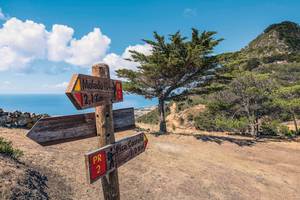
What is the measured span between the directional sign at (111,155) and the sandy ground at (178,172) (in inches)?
128

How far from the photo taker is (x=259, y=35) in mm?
66625

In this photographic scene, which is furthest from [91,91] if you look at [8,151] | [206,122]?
[206,122]

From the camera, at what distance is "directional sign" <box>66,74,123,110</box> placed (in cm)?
267

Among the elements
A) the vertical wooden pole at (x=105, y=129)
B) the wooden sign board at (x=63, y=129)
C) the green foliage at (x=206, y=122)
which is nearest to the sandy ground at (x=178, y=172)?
the vertical wooden pole at (x=105, y=129)

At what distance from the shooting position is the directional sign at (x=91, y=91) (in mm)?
2666

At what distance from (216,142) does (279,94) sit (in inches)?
311

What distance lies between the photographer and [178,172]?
8.83m

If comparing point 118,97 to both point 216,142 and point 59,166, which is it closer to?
point 59,166

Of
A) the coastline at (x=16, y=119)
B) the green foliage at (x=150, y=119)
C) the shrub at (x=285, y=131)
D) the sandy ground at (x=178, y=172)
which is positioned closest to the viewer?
the sandy ground at (x=178, y=172)

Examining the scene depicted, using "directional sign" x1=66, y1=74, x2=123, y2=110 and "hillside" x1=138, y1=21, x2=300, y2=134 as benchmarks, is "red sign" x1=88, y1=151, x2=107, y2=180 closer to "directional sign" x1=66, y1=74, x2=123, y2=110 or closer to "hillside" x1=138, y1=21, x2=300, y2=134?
"directional sign" x1=66, y1=74, x2=123, y2=110

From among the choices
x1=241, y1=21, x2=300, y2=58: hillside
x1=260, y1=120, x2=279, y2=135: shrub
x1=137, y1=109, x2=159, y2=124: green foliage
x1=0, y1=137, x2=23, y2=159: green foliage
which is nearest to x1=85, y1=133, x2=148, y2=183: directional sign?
x1=0, y1=137, x2=23, y2=159: green foliage

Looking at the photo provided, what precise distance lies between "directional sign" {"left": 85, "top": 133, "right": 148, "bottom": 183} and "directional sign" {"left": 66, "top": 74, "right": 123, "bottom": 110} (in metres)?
0.58

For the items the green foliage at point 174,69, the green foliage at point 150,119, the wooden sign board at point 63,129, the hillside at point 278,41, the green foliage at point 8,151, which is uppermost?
the hillside at point 278,41

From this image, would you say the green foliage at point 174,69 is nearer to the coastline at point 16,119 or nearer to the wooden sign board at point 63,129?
the coastline at point 16,119
